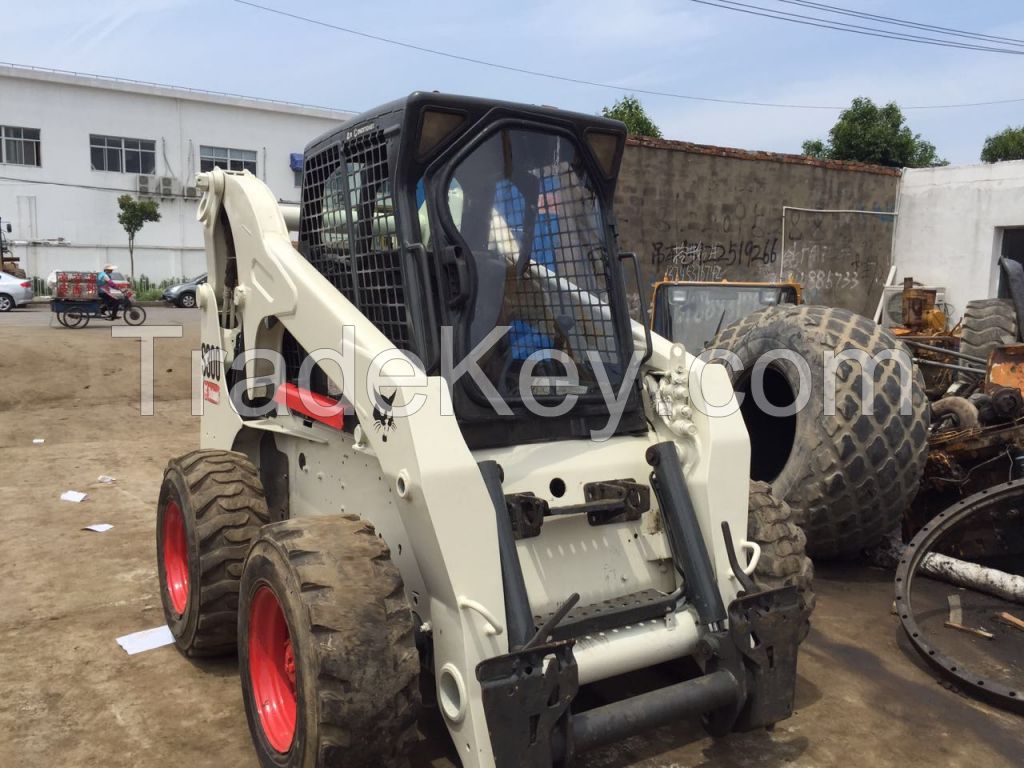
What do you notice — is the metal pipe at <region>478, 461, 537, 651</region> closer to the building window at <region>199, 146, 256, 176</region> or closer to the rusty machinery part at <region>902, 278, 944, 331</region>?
the rusty machinery part at <region>902, 278, 944, 331</region>

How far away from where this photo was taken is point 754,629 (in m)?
3.03

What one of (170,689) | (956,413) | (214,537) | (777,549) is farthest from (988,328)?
(170,689)

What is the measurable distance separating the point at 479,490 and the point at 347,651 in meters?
0.64

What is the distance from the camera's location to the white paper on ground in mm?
4176

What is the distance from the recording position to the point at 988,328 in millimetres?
7281

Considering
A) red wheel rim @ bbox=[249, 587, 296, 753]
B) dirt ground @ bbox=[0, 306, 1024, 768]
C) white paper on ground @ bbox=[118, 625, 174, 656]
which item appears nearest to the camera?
red wheel rim @ bbox=[249, 587, 296, 753]

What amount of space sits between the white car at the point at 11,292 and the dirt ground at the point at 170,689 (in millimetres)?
19722

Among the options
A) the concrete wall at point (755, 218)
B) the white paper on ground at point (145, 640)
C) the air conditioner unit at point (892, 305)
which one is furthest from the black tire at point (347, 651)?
the air conditioner unit at point (892, 305)

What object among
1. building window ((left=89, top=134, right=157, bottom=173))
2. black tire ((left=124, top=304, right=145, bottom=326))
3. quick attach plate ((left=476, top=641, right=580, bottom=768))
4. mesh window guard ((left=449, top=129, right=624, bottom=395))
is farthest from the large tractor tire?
building window ((left=89, top=134, right=157, bottom=173))

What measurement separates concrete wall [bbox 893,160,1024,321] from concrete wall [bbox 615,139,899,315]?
479 mm

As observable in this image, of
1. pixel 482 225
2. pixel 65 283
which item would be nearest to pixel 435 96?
pixel 482 225

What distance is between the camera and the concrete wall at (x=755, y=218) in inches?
522

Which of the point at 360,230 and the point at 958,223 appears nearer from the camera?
the point at 360,230

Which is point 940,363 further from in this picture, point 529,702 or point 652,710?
point 529,702
